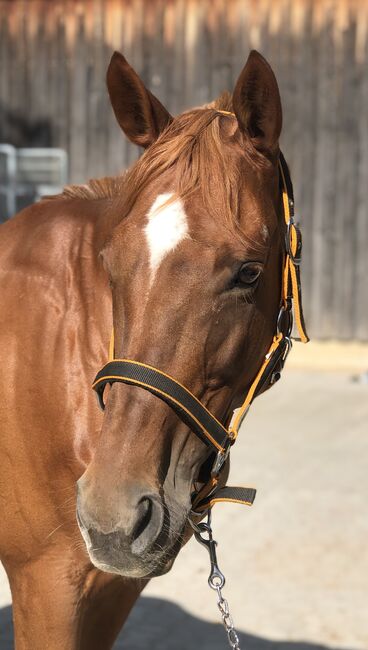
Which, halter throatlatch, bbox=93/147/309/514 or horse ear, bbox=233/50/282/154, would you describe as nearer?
halter throatlatch, bbox=93/147/309/514

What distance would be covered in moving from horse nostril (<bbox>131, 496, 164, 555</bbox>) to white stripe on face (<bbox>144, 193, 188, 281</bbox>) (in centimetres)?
44

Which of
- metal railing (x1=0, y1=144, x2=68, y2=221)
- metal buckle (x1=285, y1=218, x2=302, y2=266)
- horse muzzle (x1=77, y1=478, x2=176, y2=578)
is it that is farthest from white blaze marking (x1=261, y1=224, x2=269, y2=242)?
metal railing (x1=0, y1=144, x2=68, y2=221)

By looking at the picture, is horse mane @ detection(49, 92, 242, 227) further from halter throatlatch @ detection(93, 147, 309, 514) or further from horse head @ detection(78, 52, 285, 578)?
halter throatlatch @ detection(93, 147, 309, 514)

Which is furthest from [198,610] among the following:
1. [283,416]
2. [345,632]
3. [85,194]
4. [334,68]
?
[334,68]

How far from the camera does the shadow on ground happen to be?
3.45 metres

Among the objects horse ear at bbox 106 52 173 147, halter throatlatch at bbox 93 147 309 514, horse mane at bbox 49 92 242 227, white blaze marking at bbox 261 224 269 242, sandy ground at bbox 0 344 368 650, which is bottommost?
sandy ground at bbox 0 344 368 650

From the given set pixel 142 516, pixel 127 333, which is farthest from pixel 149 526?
pixel 127 333

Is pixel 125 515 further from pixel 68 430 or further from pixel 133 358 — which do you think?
pixel 68 430

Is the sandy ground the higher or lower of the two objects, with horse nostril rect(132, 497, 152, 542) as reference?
lower

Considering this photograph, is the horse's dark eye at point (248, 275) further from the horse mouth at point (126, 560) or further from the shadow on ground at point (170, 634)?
the shadow on ground at point (170, 634)

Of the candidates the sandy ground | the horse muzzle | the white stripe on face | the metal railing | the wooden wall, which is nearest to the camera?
the horse muzzle

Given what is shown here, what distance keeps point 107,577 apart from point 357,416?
15.4ft

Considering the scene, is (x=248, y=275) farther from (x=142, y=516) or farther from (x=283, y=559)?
(x=283, y=559)

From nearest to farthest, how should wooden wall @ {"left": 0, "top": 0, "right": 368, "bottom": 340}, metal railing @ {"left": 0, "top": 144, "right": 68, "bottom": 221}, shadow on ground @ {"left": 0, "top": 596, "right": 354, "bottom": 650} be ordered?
shadow on ground @ {"left": 0, "top": 596, "right": 354, "bottom": 650} → wooden wall @ {"left": 0, "top": 0, "right": 368, "bottom": 340} → metal railing @ {"left": 0, "top": 144, "right": 68, "bottom": 221}
